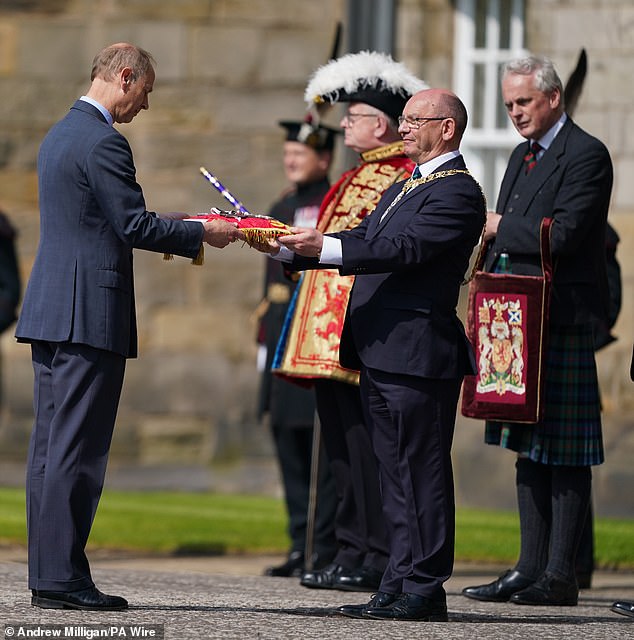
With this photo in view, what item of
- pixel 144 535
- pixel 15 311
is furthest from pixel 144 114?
pixel 144 535

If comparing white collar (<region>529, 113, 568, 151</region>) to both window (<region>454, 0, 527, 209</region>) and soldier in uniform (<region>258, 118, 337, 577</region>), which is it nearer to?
soldier in uniform (<region>258, 118, 337, 577</region>)

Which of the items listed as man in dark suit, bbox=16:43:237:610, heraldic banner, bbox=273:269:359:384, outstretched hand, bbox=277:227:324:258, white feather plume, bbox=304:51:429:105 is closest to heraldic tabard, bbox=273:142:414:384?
heraldic banner, bbox=273:269:359:384

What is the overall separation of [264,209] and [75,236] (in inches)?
272

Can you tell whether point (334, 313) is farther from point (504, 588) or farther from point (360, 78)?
point (504, 588)

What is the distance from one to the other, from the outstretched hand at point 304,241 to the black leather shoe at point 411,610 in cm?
122

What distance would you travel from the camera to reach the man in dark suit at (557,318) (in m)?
6.74

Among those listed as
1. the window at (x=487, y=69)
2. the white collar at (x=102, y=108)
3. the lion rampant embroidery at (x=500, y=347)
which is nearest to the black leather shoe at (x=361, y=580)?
the lion rampant embroidery at (x=500, y=347)

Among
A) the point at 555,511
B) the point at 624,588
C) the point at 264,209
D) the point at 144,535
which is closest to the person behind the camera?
the point at 555,511

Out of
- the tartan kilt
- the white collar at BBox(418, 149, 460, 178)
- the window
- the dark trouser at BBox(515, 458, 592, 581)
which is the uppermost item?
the window

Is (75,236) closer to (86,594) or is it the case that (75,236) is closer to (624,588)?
(86,594)

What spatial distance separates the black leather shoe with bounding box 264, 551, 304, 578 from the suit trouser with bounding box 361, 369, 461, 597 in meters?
2.06

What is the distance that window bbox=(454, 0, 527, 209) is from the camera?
12.0 m

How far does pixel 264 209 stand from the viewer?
12.6m

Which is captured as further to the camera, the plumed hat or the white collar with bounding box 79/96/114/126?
the plumed hat
